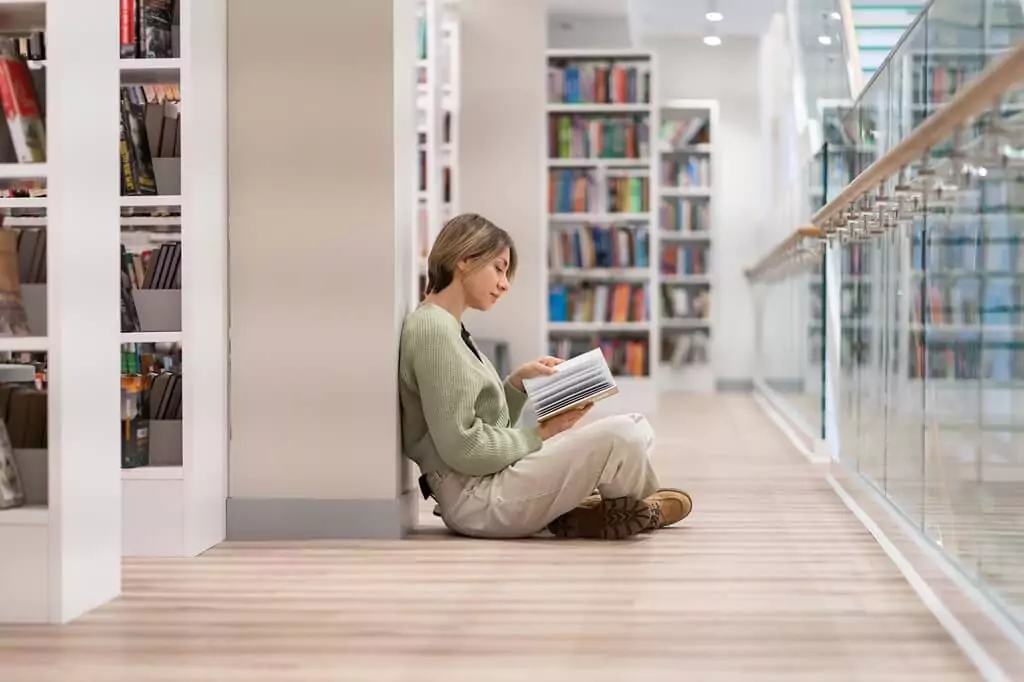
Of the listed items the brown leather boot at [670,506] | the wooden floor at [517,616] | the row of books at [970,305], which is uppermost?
the row of books at [970,305]

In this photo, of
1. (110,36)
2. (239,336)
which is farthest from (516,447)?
(110,36)

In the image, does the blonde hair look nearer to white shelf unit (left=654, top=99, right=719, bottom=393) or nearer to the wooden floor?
the wooden floor

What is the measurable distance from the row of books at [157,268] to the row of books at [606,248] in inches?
275

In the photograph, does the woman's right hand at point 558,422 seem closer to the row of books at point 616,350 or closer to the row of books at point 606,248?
the row of books at point 616,350

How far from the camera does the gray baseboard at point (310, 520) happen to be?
4.13 metres

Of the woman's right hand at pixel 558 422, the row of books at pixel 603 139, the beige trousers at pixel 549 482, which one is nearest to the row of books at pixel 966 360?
the beige trousers at pixel 549 482

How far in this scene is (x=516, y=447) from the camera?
407 centimetres

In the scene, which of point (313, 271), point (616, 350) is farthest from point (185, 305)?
point (616, 350)

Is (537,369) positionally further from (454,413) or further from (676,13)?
(676,13)

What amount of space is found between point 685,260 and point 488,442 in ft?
31.4

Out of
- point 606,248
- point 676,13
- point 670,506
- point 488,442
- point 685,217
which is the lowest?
point 670,506

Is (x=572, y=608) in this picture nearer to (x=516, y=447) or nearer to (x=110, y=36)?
(x=516, y=447)

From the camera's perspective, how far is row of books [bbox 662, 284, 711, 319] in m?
13.4

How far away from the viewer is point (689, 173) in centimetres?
1330
